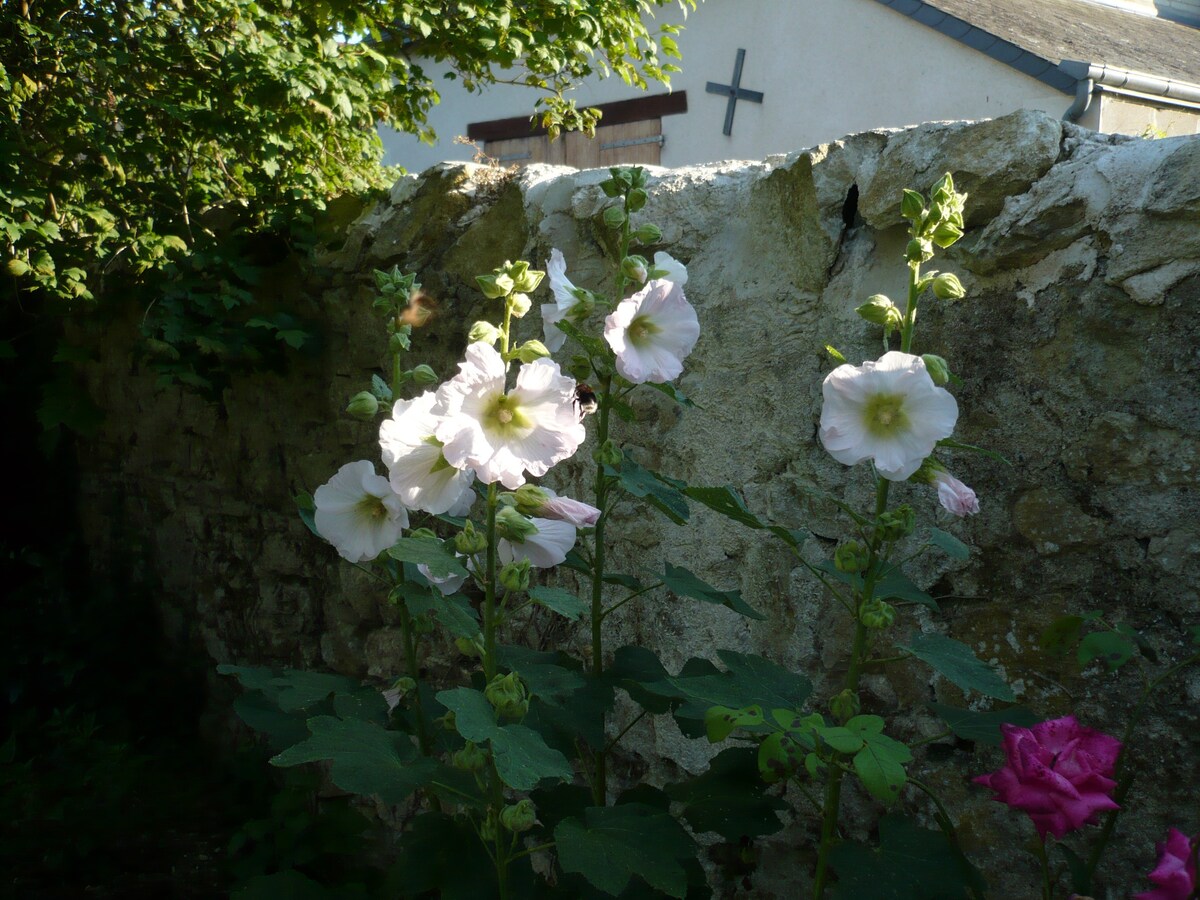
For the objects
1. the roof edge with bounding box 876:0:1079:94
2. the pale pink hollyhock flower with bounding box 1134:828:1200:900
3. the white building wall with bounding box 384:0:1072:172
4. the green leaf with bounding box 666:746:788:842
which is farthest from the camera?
the white building wall with bounding box 384:0:1072:172

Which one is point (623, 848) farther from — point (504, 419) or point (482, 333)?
point (482, 333)

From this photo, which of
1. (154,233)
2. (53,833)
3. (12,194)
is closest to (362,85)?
(154,233)

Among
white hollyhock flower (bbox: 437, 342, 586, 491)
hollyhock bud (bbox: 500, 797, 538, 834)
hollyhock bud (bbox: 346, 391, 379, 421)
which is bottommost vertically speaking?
hollyhock bud (bbox: 500, 797, 538, 834)

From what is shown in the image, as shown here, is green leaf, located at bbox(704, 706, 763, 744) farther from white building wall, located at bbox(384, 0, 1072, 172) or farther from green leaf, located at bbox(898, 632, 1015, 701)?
Answer: white building wall, located at bbox(384, 0, 1072, 172)

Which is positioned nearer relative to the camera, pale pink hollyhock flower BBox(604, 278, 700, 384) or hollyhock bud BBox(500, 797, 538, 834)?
hollyhock bud BBox(500, 797, 538, 834)

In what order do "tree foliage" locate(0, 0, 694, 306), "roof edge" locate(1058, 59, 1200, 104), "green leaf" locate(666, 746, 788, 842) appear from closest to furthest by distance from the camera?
"green leaf" locate(666, 746, 788, 842), "tree foliage" locate(0, 0, 694, 306), "roof edge" locate(1058, 59, 1200, 104)

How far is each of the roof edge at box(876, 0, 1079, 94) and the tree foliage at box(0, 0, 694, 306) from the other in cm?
242

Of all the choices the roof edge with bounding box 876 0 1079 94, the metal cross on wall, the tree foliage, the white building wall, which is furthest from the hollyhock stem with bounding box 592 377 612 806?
the metal cross on wall

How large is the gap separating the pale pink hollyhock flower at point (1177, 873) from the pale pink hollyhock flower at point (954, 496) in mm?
Result: 402

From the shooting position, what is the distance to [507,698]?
1153 mm

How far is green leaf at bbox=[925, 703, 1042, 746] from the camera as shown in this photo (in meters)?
1.26

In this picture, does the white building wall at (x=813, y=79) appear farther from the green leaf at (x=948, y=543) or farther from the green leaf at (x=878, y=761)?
the green leaf at (x=878, y=761)

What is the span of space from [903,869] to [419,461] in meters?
0.74

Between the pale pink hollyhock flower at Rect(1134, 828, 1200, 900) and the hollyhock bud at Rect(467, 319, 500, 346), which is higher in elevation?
the hollyhock bud at Rect(467, 319, 500, 346)
